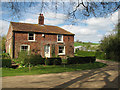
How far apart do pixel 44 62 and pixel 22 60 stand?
8.89ft

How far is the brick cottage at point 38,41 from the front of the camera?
18.8 metres

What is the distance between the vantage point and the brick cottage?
1884 centimetres

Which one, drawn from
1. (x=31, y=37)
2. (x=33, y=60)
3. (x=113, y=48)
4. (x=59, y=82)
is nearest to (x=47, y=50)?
(x=31, y=37)

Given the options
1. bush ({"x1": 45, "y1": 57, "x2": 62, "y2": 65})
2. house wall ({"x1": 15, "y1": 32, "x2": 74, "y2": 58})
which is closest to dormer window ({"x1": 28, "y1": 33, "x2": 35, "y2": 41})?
house wall ({"x1": 15, "y1": 32, "x2": 74, "y2": 58})

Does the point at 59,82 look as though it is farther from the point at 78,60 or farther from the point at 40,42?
the point at 40,42

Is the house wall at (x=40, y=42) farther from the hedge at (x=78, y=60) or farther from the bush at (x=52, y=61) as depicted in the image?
the hedge at (x=78, y=60)

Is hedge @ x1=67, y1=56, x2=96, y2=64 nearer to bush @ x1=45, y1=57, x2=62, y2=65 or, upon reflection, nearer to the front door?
bush @ x1=45, y1=57, x2=62, y2=65

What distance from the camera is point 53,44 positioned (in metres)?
21.7

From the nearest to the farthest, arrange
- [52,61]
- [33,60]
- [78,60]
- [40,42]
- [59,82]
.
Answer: [59,82]
[33,60]
[52,61]
[78,60]
[40,42]

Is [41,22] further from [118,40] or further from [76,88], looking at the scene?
[76,88]

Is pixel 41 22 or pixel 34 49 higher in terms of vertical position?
pixel 41 22

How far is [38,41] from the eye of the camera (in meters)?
20.5

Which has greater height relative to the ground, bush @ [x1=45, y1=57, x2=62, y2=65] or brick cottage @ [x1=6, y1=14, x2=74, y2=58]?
brick cottage @ [x1=6, y1=14, x2=74, y2=58]

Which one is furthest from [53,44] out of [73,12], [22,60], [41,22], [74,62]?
[73,12]
